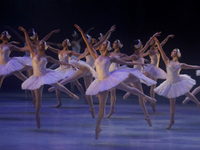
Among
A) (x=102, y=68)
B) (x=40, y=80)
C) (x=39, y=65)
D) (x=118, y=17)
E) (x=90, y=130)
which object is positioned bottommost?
(x=90, y=130)

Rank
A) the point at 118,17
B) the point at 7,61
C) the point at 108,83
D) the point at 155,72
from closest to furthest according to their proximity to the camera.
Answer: the point at 108,83 < the point at 7,61 < the point at 155,72 < the point at 118,17

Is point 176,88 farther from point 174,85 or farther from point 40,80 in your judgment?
point 40,80

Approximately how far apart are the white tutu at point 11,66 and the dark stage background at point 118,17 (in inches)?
175

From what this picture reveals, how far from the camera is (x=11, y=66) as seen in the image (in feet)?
21.1

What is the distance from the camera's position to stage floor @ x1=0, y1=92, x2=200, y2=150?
13.7 ft

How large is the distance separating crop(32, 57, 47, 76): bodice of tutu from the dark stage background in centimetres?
576

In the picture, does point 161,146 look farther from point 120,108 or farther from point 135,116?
point 120,108

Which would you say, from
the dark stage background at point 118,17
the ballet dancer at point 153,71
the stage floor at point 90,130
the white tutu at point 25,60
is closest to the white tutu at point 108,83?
the stage floor at point 90,130

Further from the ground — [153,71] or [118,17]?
[118,17]

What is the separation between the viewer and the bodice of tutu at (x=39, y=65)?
509 cm

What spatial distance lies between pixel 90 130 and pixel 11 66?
7.37ft

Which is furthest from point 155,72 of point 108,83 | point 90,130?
point 108,83

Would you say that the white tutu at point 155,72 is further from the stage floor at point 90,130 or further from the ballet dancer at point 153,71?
the stage floor at point 90,130

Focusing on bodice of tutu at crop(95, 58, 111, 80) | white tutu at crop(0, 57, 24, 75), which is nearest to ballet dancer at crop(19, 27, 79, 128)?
bodice of tutu at crop(95, 58, 111, 80)
